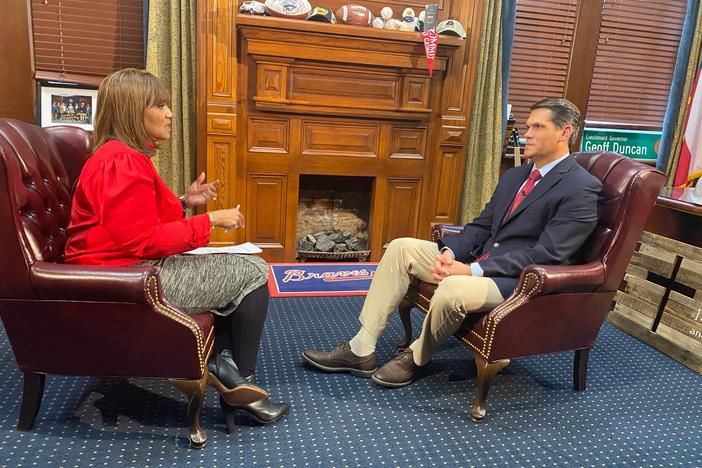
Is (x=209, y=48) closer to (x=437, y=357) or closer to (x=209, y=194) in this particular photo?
(x=209, y=194)

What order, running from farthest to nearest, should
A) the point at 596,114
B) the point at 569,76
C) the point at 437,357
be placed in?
the point at 596,114 < the point at 569,76 < the point at 437,357

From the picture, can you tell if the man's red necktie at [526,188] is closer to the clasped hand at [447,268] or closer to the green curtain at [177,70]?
the clasped hand at [447,268]

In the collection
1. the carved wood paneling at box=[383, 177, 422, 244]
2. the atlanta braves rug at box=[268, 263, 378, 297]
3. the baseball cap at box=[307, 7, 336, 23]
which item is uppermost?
the baseball cap at box=[307, 7, 336, 23]

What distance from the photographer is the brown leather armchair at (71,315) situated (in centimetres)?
153

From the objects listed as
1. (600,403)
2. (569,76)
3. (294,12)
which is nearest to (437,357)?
(600,403)

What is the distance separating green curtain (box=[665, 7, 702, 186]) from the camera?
13.6ft

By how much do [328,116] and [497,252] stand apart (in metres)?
1.76

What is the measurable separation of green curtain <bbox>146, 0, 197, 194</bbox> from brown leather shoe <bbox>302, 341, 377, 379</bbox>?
6.09 ft

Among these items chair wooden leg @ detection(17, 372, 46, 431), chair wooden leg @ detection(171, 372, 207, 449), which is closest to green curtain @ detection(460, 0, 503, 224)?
chair wooden leg @ detection(171, 372, 207, 449)

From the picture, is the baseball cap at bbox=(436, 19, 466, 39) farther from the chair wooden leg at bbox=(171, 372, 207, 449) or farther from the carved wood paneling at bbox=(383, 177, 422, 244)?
the chair wooden leg at bbox=(171, 372, 207, 449)

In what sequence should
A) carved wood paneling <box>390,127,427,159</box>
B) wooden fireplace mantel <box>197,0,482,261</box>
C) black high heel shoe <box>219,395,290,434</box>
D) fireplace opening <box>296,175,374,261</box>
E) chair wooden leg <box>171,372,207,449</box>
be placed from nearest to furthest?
chair wooden leg <box>171,372,207,449</box> → black high heel shoe <box>219,395,290,434</box> → wooden fireplace mantel <box>197,0,482,261</box> → carved wood paneling <box>390,127,427,159</box> → fireplace opening <box>296,175,374,261</box>

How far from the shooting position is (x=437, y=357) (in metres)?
2.42

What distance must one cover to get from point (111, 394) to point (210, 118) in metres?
1.84

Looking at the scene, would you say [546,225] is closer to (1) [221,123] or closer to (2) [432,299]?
(2) [432,299]
